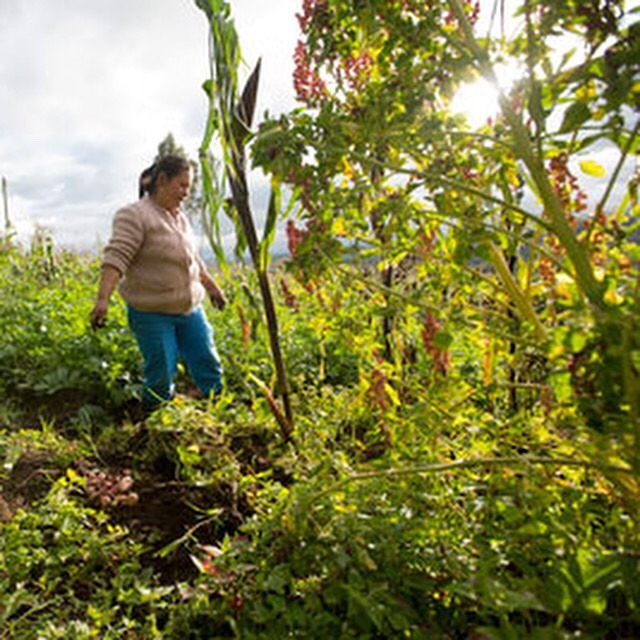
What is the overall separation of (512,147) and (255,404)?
1531 millimetres

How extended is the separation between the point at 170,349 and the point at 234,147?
1.93m

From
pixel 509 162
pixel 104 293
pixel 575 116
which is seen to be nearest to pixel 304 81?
pixel 509 162

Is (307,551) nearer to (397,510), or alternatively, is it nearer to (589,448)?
(397,510)

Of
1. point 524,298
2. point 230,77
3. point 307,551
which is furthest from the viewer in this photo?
point 230,77

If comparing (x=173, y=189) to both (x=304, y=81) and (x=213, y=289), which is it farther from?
(x=304, y=81)

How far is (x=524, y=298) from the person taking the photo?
1451 mm

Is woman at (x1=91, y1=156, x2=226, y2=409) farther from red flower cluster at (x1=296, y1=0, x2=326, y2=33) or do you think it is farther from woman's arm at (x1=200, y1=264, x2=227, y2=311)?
red flower cluster at (x1=296, y1=0, x2=326, y2=33)

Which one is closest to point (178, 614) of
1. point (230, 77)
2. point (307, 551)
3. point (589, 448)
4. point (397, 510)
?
point (307, 551)

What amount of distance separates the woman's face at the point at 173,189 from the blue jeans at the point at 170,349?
2.26 feet

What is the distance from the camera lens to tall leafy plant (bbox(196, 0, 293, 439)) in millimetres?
1887

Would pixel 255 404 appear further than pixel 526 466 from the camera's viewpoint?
Yes

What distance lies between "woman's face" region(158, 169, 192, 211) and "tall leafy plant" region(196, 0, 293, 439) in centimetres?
136

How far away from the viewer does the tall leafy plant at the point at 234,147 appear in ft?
6.19

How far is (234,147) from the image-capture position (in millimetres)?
1909
